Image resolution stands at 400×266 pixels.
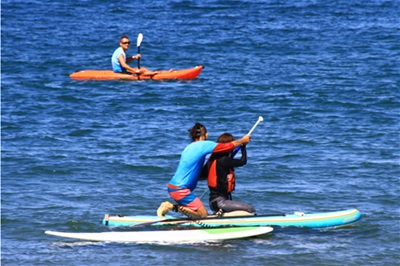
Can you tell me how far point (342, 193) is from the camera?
11938 mm

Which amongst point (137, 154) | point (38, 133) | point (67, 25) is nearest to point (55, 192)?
point (137, 154)

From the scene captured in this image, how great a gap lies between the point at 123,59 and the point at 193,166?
10114mm

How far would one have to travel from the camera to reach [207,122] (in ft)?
54.3

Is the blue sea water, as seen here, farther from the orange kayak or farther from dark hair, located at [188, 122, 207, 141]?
dark hair, located at [188, 122, 207, 141]

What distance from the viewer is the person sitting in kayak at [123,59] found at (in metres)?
19.0

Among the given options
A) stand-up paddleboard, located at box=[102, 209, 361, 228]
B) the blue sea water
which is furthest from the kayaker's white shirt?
stand-up paddleboard, located at box=[102, 209, 361, 228]

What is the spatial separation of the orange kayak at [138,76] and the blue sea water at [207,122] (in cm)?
19

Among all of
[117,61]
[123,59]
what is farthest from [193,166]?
[117,61]

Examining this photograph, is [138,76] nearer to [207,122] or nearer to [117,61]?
[117,61]

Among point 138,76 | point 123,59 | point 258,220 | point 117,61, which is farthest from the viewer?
point 138,76

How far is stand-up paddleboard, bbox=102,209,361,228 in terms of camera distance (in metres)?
9.72

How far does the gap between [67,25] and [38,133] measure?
1364 cm

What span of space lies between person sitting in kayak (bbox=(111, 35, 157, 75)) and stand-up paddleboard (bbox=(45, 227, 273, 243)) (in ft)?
32.5

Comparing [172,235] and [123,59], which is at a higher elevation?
[123,59]
